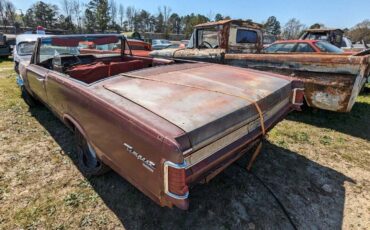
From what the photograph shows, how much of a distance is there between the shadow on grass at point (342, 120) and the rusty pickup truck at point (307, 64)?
430mm

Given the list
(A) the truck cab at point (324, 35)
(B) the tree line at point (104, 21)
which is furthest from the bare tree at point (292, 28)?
(A) the truck cab at point (324, 35)

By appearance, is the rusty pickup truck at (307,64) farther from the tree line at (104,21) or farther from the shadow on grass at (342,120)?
the tree line at (104,21)

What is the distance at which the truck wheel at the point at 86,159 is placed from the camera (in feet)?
8.98

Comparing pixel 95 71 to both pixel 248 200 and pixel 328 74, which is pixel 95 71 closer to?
pixel 248 200

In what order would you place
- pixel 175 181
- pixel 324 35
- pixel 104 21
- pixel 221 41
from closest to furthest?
1. pixel 175 181
2. pixel 221 41
3. pixel 324 35
4. pixel 104 21

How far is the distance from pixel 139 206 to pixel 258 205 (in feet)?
3.70

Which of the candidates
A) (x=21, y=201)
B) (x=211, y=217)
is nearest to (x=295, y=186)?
(x=211, y=217)

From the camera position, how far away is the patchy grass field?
225 centimetres

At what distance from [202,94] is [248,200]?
3.79ft

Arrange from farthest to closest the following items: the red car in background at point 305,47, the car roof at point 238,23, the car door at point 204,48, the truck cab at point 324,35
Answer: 1. the truck cab at point 324,35
2. the red car in background at point 305,47
3. the car roof at point 238,23
4. the car door at point 204,48

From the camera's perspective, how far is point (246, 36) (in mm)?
6195

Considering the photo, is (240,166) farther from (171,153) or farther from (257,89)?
(171,153)

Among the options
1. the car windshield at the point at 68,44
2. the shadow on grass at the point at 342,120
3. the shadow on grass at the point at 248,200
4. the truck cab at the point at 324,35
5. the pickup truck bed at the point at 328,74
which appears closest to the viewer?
the shadow on grass at the point at 248,200

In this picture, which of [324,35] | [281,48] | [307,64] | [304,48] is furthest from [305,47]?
[324,35]
